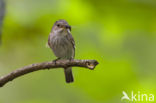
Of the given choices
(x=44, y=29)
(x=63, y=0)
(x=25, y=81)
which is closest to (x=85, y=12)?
(x=63, y=0)

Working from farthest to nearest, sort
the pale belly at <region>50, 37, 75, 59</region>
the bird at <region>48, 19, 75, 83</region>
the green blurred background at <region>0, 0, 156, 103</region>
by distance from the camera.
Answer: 1. the pale belly at <region>50, 37, 75, 59</region>
2. the bird at <region>48, 19, 75, 83</region>
3. the green blurred background at <region>0, 0, 156, 103</region>

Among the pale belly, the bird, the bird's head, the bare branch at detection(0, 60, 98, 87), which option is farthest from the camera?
the pale belly

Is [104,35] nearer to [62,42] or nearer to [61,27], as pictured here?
[61,27]

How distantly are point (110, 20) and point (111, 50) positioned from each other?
669 millimetres

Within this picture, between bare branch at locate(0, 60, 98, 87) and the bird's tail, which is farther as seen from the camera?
the bird's tail

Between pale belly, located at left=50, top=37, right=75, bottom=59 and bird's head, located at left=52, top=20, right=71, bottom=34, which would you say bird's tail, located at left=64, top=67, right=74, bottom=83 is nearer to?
pale belly, located at left=50, top=37, right=75, bottom=59

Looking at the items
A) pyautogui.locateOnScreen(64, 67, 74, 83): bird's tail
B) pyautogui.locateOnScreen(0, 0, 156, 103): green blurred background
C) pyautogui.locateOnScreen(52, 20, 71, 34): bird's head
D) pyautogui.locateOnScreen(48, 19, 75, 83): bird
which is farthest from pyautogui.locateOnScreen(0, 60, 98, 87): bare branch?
pyautogui.locateOnScreen(64, 67, 74, 83): bird's tail

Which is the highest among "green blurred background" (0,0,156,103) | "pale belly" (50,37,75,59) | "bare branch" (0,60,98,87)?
"pale belly" (50,37,75,59)

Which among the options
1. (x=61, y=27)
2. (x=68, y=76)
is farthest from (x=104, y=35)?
(x=68, y=76)

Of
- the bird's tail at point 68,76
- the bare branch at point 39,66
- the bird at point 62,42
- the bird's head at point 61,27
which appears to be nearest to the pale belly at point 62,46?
the bird at point 62,42

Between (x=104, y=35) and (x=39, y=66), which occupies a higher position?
(x=104, y=35)

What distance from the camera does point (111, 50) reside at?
4648 mm

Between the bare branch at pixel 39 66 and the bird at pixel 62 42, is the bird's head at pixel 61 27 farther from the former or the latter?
the bare branch at pixel 39 66

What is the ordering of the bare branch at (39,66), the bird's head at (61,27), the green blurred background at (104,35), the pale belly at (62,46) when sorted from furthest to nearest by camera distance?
1. the pale belly at (62,46)
2. the bird's head at (61,27)
3. the green blurred background at (104,35)
4. the bare branch at (39,66)
